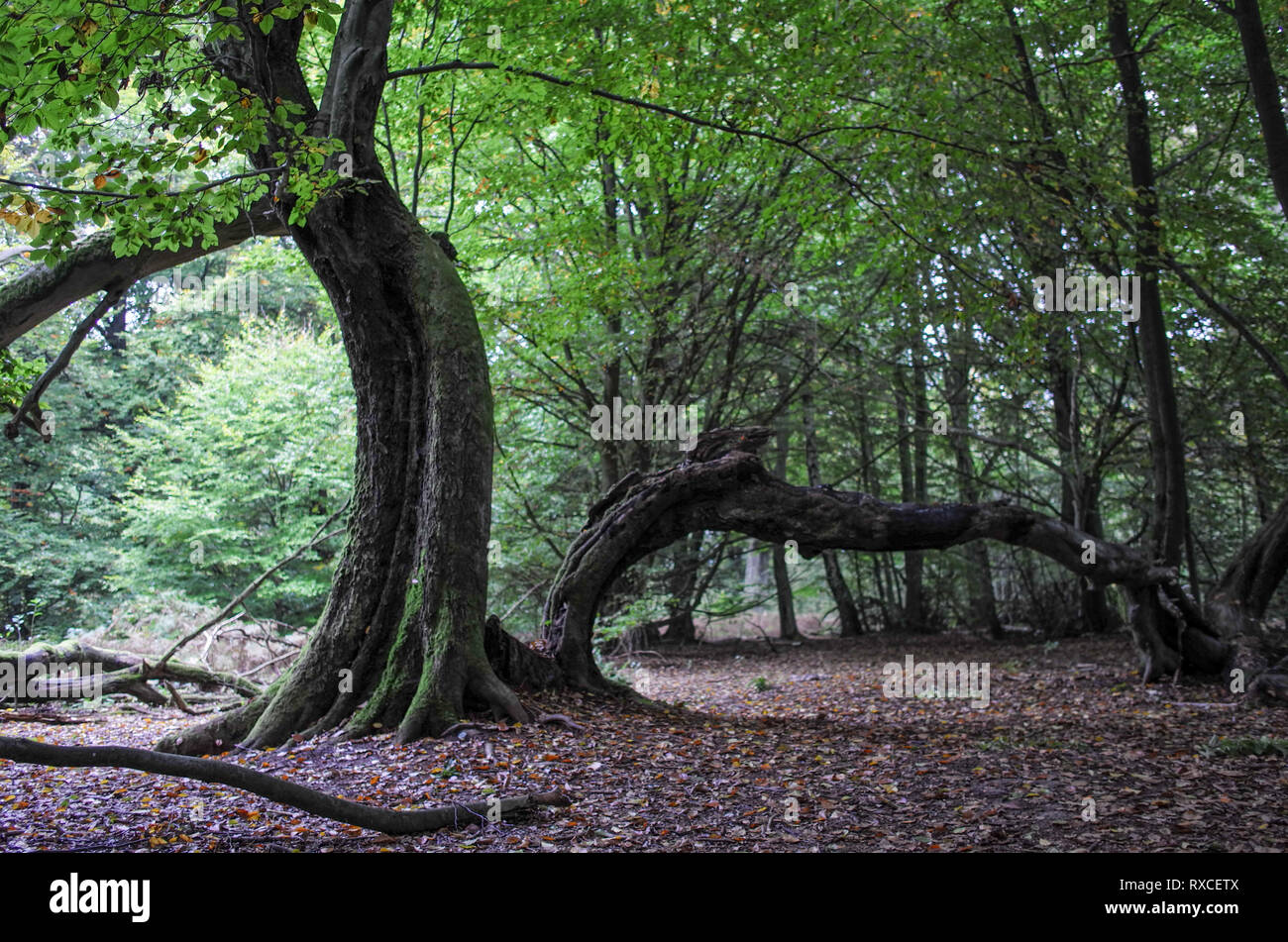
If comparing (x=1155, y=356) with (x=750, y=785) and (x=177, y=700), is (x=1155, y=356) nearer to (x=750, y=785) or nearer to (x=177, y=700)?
(x=750, y=785)

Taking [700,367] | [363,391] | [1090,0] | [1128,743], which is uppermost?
[1090,0]

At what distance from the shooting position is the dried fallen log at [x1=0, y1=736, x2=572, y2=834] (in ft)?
9.00

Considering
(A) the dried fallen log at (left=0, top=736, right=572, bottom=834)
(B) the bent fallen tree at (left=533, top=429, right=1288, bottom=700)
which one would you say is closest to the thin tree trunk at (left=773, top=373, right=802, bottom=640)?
(B) the bent fallen tree at (left=533, top=429, right=1288, bottom=700)

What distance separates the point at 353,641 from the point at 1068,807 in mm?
4416

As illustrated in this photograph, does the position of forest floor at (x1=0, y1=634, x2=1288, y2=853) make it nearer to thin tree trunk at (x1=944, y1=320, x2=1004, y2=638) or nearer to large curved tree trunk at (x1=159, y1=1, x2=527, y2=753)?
large curved tree trunk at (x1=159, y1=1, x2=527, y2=753)

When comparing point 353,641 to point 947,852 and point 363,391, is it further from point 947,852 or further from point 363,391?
point 947,852

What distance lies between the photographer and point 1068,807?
4430mm

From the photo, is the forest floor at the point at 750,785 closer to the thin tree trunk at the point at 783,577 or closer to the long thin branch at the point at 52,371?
the long thin branch at the point at 52,371

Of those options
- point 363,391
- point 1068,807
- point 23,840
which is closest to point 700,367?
point 363,391

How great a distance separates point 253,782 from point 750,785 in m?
2.75

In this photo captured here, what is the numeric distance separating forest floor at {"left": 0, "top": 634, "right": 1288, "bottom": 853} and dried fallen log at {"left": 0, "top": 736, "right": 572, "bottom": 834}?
99 millimetres

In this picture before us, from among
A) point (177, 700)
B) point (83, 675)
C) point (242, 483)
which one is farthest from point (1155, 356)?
point (242, 483)
